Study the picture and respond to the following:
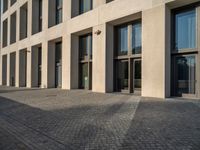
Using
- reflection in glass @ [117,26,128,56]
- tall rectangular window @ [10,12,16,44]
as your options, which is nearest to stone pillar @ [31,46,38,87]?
tall rectangular window @ [10,12,16,44]

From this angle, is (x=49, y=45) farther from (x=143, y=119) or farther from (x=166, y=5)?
(x=143, y=119)

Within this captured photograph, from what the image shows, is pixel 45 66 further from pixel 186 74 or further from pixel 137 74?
pixel 186 74

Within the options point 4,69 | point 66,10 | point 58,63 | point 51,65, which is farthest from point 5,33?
point 66,10

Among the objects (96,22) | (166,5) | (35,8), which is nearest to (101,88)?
(96,22)

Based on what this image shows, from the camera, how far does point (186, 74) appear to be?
13031 mm

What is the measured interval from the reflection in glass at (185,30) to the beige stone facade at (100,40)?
1.86ft

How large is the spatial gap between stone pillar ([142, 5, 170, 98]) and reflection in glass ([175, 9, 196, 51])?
0.84 m

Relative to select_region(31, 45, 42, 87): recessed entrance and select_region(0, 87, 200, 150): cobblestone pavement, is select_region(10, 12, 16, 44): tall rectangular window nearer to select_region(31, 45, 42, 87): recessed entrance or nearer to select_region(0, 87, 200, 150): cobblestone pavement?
select_region(31, 45, 42, 87): recessed entrance

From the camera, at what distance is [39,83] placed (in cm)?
2802

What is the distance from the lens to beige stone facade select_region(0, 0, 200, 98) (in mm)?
13164

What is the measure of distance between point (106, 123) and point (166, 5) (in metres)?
8.58

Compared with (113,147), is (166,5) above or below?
above

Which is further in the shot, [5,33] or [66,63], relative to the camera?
[5,33]

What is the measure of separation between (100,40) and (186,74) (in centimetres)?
683
